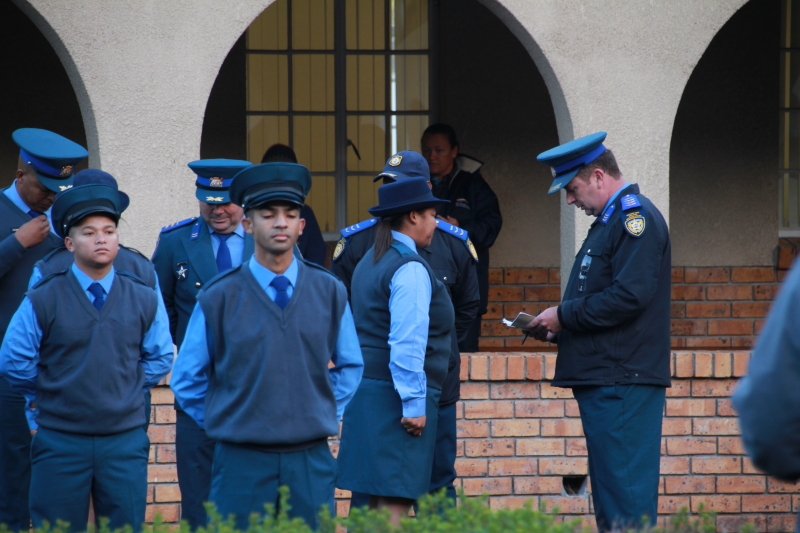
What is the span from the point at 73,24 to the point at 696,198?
4.56m

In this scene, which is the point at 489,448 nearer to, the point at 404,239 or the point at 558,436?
the point at 558,436

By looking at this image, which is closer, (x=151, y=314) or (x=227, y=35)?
(x=151, y=314)

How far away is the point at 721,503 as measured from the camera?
5293mm

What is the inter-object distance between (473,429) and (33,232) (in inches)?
98.9

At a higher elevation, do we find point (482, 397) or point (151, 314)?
point (151, 314)

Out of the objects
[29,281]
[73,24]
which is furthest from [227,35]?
[29,281]

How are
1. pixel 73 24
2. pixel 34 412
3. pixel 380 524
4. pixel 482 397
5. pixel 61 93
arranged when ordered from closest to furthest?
pixel 380 524
pixel 34 412
pixel 73 24
pixel 482 397
pixel 61 93

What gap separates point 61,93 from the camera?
22.5ft

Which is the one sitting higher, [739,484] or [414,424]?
[414,424]

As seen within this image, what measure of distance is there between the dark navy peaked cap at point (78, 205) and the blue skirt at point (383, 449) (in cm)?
119

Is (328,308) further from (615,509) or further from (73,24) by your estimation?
(73,24)

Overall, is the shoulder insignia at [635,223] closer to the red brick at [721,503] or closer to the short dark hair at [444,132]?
the red brick at [721,503]

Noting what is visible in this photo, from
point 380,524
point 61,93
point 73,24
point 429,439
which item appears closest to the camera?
point 380,524

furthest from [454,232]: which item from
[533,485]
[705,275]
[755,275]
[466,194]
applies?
[755,275]
